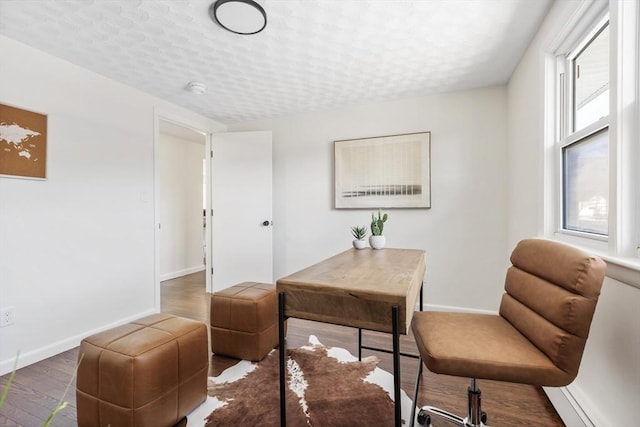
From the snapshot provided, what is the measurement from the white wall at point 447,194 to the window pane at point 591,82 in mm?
A: 1129

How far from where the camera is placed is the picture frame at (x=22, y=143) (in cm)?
201

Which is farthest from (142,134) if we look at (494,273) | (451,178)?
(494,273)

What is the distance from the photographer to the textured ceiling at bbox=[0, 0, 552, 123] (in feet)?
5.89

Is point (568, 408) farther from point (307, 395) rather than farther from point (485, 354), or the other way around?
point (307, 395)

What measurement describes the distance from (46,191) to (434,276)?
342 centimetres

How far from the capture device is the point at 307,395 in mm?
1709

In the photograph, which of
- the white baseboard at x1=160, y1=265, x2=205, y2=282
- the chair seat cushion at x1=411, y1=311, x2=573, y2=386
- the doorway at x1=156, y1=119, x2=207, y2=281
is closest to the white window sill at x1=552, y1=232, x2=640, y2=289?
the chair seat cushion at x1=411, y1=311, x2=573, y2=386

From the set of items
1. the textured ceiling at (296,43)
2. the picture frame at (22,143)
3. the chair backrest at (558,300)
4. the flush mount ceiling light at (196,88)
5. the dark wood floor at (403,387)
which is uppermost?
the textured ceiling at (296,43)

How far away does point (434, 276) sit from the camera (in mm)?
3100

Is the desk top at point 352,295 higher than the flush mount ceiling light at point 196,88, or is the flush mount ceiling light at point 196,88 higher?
the flush mount ceiling light at point 196,88

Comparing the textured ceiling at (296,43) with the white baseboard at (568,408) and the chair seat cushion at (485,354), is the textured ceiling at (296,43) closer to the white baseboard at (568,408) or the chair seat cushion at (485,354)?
the chair seat cushion at (485,354)

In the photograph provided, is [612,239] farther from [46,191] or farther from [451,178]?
[46,191]

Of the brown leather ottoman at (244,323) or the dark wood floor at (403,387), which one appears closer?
the dark wood floor at (403,387)

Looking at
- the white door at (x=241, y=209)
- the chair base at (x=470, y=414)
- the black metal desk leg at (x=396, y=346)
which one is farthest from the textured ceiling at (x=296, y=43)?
the chair base at (x=470, y=414)
